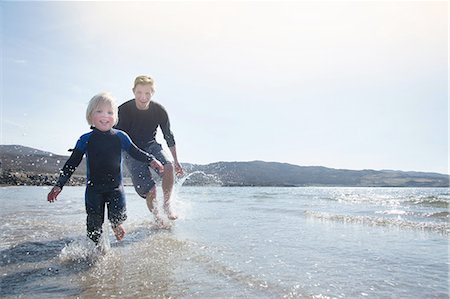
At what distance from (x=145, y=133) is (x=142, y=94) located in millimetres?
822

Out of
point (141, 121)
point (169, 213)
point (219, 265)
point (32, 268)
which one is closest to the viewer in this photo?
point (32, 268)

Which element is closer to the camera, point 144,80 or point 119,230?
point 119,230

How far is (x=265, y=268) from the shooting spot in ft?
12.0

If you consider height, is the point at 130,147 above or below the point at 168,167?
above

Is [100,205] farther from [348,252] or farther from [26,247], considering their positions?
[348,252]

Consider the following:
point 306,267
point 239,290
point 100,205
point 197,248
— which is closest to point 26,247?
point 100,205

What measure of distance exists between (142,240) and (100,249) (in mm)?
956

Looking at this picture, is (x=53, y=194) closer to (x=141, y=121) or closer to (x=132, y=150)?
(x=132, y=150)

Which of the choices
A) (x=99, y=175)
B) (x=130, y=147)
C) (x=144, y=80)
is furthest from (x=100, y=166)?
(x=144, y=80)

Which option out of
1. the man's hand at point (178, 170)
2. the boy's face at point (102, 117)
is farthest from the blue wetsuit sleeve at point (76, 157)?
the man's hand at point (178, 170)

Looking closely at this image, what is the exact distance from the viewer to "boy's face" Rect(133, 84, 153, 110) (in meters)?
6.71

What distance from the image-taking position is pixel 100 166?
461 centimetres

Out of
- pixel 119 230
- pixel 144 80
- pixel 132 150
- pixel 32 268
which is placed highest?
pixel 144 80

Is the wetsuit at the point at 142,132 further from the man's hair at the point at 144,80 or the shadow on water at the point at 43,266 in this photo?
the shadow on water at the point at 43,266
